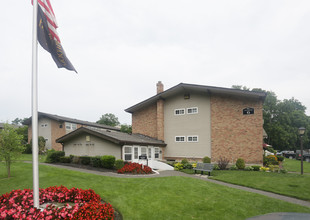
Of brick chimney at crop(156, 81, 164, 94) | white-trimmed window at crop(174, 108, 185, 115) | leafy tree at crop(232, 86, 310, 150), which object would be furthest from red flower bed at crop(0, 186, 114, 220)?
leafy tree at crop(232, 86, 310, 150)

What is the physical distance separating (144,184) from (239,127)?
13.0 metres

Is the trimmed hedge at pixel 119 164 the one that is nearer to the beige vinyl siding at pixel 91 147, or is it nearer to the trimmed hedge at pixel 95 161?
the beige vinyl siding at pixel 91 147

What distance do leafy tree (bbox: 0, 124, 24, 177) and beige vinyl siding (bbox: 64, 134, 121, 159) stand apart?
6.49 metres

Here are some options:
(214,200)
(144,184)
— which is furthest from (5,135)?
(214,200)

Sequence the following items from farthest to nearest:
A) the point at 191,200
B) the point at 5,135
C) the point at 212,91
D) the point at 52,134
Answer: the point at 52,134
the point at 212,91
the point at 5,135
the point at 191,200

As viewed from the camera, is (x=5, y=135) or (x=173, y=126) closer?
(x=5, y=135)

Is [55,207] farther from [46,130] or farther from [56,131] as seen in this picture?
[46,130]

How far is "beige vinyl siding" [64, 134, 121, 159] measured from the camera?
642 inches

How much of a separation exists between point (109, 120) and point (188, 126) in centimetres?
5062

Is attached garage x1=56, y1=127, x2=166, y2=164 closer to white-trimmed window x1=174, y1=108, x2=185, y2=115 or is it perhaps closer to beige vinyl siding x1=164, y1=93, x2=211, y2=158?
beige vinyl siding x1=164, y1=93, x2=211, y2=158

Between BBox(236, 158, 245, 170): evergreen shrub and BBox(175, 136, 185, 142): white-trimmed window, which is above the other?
BBox(175, 136, 185, 142): white-trimmed window

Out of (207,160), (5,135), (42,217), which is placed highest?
(5,135)

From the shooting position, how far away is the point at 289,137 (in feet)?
149

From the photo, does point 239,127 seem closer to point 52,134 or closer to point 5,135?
point 5,135
